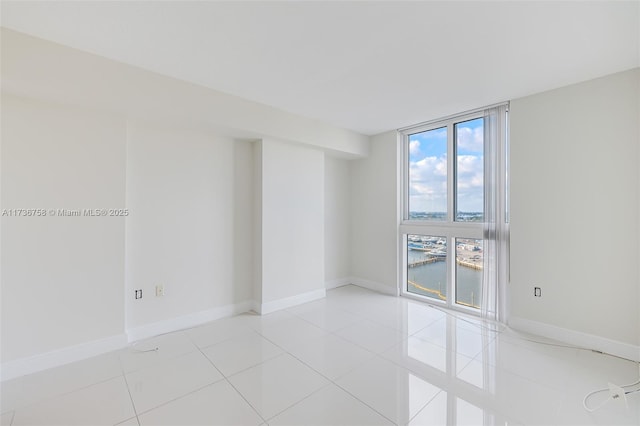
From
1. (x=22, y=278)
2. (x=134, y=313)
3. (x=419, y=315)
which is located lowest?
(x=419, y=315)

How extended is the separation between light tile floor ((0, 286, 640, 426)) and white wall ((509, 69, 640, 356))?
36 cm

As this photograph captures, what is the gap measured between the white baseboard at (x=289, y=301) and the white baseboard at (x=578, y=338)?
246 cm

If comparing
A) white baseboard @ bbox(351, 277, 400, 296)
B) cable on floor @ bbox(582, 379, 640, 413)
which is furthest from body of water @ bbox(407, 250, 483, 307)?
cable on floor @ bbox(582, 379, 640, 413)

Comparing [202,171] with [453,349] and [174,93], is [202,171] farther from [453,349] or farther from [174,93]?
[453,349]

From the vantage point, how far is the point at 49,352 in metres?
2.22

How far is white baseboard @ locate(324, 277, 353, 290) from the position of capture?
4591 millimetres

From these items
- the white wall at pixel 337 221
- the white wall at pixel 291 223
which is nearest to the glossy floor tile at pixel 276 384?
the white wall at pixel 291 223

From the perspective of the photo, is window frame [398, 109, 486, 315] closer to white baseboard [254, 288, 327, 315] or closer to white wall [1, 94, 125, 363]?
white baseboard [254, 288, 327, 315]

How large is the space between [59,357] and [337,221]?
12.2 feet

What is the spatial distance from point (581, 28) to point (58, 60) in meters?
3.89

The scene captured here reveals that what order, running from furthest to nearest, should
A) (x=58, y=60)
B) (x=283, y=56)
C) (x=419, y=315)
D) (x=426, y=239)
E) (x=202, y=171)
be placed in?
(x=426, y=239) < (x=419, y=315) < (x=202, y=171) < (x=283, y=56) < (x=58, y=60)

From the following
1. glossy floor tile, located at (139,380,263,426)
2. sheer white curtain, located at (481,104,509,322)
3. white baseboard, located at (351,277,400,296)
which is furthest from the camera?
white baseboard, located at (351,277,400,296)

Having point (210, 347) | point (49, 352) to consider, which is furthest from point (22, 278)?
point (210, 347)

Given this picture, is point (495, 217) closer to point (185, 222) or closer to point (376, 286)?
point (376, 286)
